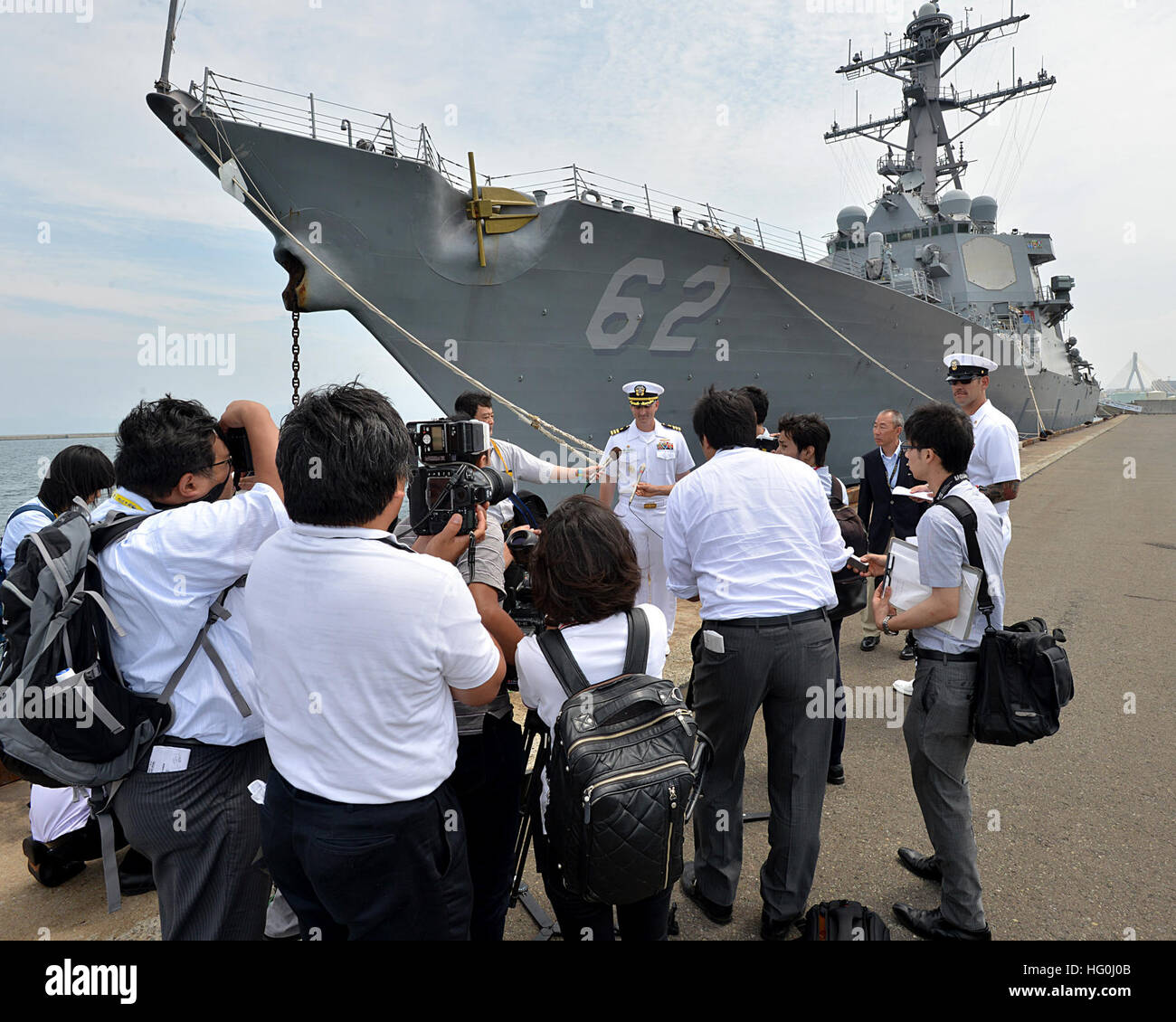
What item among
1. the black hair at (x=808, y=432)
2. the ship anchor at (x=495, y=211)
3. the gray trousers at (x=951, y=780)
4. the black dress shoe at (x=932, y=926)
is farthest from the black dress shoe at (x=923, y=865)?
the ship anchor at (x=495, y=211)

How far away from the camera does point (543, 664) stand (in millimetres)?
1663

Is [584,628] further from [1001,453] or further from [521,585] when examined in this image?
[1001,453]

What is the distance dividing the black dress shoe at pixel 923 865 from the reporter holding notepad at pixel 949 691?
0.33 metres

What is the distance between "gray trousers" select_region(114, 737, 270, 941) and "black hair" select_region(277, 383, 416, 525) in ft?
2.74

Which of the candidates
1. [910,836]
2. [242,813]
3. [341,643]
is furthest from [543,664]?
[910,836]

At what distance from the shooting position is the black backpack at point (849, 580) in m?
3.18

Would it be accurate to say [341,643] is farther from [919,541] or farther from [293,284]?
[293,284]

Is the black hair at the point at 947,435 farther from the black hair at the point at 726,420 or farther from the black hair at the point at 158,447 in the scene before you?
the black hair at the point at 158,447

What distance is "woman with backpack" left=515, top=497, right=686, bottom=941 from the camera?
1.66m

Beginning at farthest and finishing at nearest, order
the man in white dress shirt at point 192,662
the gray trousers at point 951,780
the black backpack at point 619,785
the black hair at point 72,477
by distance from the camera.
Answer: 1. the black hair at point 72,477
2. the gray trousers at point 951,780
3. the man in white dress shirt at point 192,662
4. the black backpack at point 619,785

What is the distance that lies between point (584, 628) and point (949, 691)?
140cm
